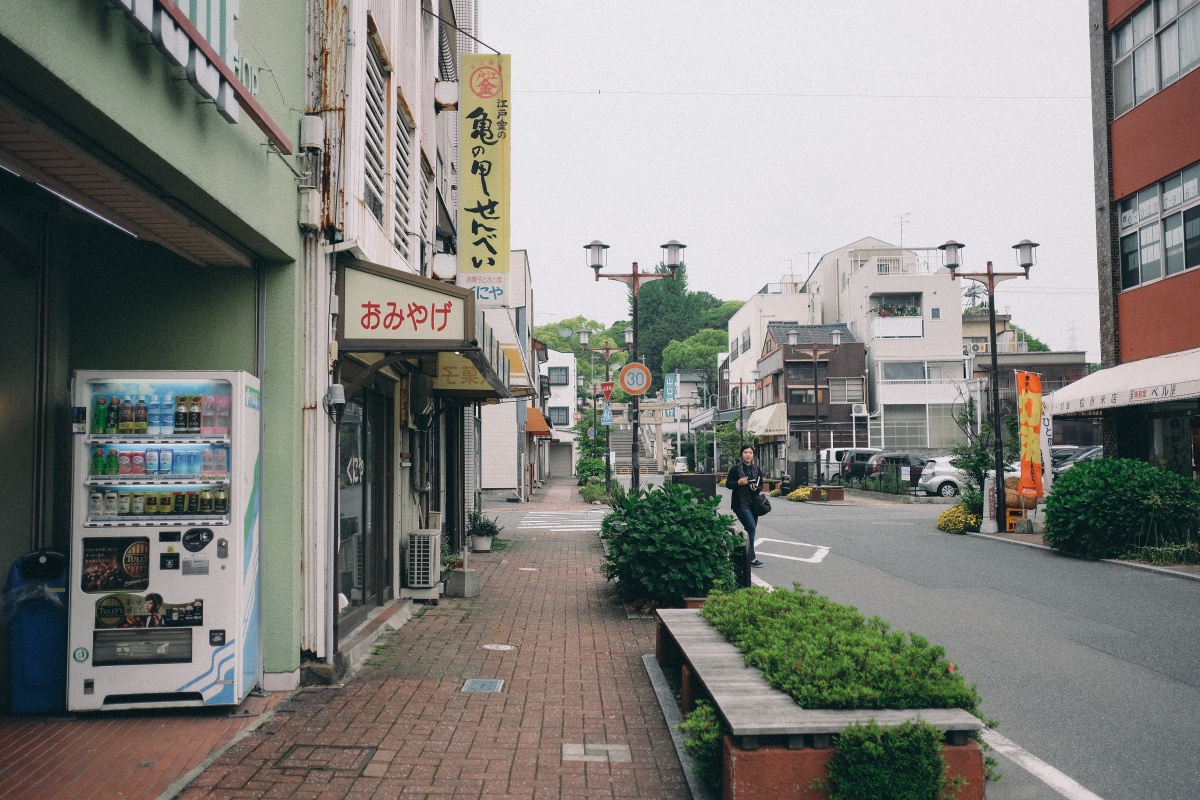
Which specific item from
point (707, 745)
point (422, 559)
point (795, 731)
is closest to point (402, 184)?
point (422, 559)

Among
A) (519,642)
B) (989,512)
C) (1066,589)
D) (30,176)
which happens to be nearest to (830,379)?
(989,512)

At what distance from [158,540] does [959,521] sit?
716 inches

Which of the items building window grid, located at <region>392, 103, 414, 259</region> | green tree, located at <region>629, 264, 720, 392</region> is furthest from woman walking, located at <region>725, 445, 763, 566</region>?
green tree, located at <region>629, 264, 720, 392</region>

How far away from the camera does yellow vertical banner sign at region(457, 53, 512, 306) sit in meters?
11.0

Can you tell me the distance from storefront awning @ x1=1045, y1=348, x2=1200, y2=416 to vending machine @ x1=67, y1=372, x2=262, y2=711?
14254mm

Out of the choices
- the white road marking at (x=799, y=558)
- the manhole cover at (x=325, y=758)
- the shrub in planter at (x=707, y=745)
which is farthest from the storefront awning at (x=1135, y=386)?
the manhole cover at (x=325, y=758)

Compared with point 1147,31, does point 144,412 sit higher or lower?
lower

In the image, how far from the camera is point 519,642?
8750 mm

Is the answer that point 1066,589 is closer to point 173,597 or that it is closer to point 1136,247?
point 1136,247

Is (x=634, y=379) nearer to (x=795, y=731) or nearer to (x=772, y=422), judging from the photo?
(x=795, y=731)

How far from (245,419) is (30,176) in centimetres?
207

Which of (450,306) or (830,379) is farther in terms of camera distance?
(830,379)

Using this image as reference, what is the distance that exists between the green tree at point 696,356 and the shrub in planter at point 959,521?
77632mm

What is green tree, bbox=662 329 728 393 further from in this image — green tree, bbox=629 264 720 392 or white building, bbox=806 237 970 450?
white building, bbox=806 237 970 450
